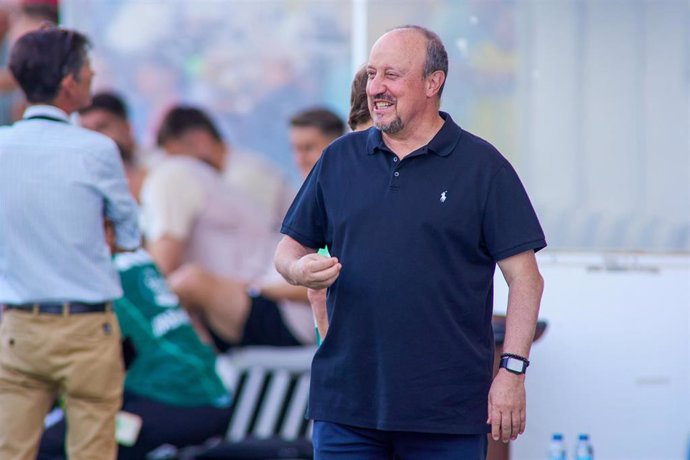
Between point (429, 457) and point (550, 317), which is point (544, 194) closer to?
point (550, 317)

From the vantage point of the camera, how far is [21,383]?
→ 13.2 feet

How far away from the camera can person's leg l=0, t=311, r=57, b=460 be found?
3.99 m

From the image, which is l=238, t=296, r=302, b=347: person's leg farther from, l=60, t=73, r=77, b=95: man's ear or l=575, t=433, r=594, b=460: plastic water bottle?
l=60, t=73, r=77, b=95: man's ear

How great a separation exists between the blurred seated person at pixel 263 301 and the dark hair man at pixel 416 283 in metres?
3.80

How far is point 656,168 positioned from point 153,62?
3.56 metres

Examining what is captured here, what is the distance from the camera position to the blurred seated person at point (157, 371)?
235 inches

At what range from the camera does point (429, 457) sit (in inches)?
116

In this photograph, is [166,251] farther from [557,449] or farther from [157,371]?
[557,449]

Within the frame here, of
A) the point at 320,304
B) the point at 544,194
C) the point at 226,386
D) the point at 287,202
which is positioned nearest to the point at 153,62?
the point at 287,202

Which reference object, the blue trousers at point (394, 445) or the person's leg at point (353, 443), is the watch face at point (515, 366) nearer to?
the blue trousers at point (394, 445)

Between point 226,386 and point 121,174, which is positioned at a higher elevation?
point 121,174

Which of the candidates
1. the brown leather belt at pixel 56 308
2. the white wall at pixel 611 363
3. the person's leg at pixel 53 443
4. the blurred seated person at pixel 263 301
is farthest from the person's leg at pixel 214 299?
the brown leather belt at pixel 56 308

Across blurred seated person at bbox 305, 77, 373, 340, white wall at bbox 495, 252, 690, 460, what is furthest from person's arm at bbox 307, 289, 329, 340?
white wall at bbox 495, 252, 690, 460

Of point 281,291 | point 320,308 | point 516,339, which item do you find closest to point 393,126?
point 516,339
